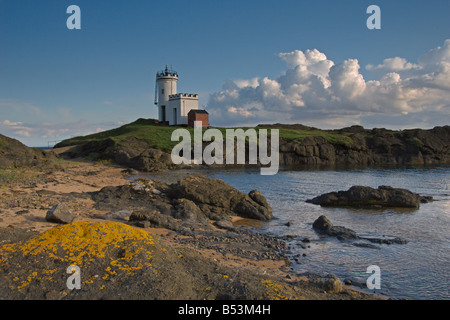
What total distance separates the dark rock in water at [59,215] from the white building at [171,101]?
206 feet

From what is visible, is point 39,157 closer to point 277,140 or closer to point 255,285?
point 255,285

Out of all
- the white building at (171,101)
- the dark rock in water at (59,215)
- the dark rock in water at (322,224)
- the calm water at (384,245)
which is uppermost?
the white building at (171,101)

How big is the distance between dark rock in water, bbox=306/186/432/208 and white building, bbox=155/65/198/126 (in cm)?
5525

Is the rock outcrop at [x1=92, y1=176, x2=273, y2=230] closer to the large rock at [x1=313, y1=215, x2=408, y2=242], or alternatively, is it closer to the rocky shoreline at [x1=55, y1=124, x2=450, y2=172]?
the large rock at [x1=313, y1=215, x2=408, y2=242]

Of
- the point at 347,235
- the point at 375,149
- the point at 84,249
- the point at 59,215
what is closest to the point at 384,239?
the point at 347,235

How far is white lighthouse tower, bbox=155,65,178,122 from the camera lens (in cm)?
7906

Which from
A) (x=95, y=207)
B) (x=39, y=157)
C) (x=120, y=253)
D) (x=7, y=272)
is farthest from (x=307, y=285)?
(x=39, y=157)

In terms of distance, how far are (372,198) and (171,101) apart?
61.1 m

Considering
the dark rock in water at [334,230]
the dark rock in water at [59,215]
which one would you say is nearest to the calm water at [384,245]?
the dark rock in water at [334,230]

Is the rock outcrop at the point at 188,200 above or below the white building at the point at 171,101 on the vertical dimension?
below

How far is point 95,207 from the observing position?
57.5 feet

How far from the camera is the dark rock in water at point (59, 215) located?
13.0 metres

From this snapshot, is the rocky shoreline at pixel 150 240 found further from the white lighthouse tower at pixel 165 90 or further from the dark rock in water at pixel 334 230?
the white lighthouse tower at pixel 165 90

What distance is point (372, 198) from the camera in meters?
23.8
